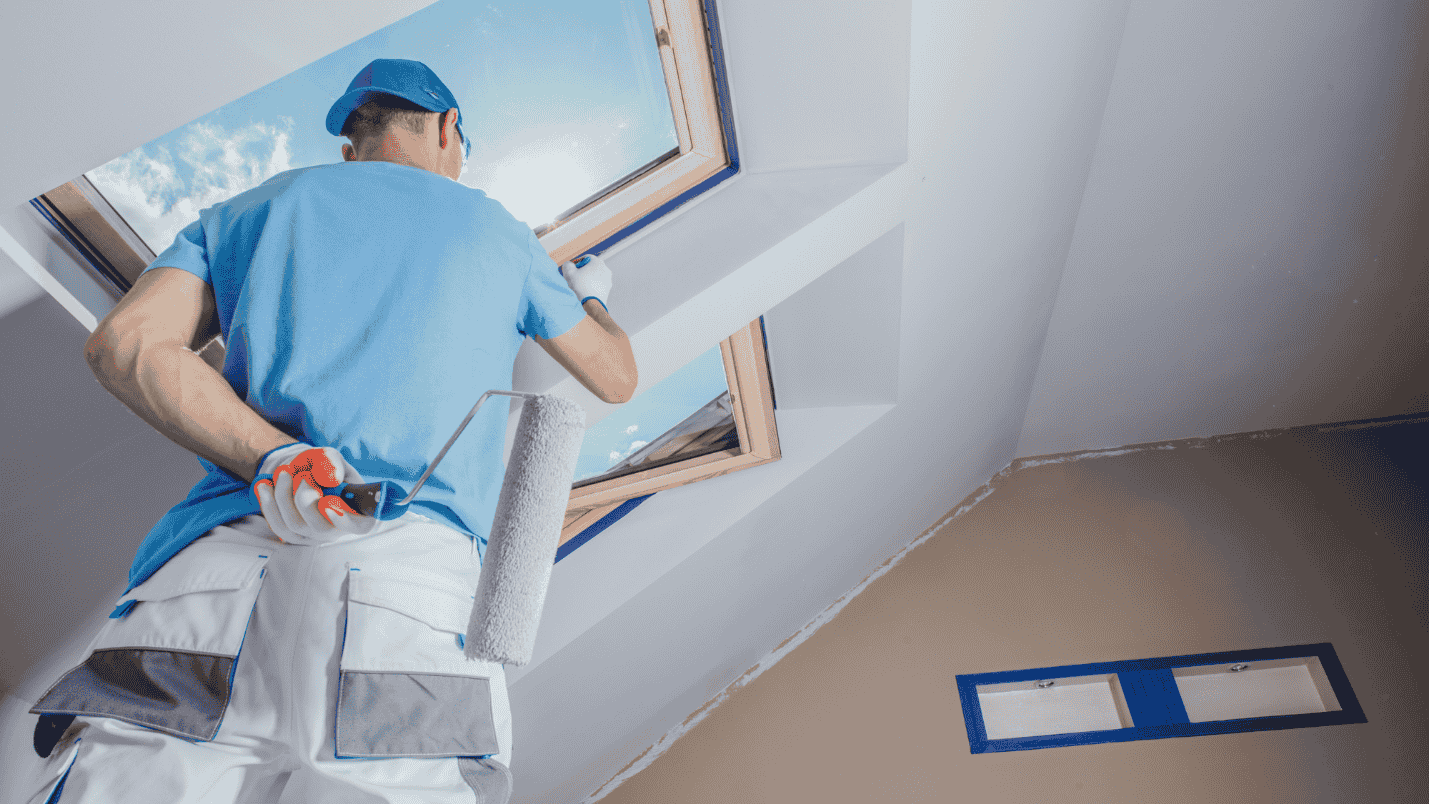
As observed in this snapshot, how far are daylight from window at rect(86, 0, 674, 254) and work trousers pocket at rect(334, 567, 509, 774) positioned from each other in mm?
838

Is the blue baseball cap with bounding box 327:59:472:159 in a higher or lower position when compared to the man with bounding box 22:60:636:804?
higher

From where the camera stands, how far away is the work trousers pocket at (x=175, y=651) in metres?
0.74

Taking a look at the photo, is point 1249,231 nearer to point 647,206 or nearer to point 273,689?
point 647,206

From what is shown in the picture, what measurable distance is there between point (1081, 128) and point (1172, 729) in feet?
7.11

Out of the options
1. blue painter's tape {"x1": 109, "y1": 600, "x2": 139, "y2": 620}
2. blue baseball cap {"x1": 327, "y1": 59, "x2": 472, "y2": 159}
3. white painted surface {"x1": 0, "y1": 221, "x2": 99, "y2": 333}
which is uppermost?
blue baseball cap {"x1": 327, "y1": 59, "x2": 472, "y2": 159}

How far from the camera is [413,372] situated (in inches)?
36.3

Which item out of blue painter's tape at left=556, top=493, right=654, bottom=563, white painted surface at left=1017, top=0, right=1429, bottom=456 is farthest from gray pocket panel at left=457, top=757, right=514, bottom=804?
white painted surface at left=1017, top=0, right=1429, bottom=456

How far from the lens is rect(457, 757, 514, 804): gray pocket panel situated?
83cm

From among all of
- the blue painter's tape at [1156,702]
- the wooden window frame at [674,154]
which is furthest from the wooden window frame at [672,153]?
the blue painter's tape at [1156,702]

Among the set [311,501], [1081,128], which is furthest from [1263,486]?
[311,501]

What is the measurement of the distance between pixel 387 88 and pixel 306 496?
27.8 inches

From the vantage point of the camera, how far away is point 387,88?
1.17m

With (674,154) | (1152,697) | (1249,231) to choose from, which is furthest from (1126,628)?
(674,154)

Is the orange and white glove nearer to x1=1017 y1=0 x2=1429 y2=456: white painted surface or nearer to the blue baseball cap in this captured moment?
the blue baseball cap
